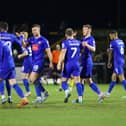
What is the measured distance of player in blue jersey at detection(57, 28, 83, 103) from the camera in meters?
15.0

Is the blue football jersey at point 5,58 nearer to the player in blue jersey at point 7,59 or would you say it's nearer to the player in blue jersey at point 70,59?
the player in blue jersey at point 7,59

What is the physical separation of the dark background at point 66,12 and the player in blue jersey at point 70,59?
72.5ft

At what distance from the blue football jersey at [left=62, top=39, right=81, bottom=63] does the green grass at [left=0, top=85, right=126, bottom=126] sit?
127 cm

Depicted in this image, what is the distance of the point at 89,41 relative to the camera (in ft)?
50.4

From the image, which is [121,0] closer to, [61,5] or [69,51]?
[61,5]

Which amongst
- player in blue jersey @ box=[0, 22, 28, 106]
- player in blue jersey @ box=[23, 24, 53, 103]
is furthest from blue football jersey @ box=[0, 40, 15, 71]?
player in blue jersey @ box=[23, 24, 53, 103]

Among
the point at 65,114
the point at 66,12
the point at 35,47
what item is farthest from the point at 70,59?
the point at 66,12

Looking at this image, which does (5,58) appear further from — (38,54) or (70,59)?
(70,59)

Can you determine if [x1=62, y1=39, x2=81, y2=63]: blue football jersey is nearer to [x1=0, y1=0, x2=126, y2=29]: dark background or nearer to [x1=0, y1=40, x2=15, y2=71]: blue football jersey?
[x1=0, y1=40, x2=15, y2=71]: blue football jersey

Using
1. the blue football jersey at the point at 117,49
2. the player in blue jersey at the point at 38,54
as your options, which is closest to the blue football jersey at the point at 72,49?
the player in blue jersey at the point at 38,54

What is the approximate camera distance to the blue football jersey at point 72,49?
49.2 ft

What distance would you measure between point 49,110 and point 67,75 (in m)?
2.60

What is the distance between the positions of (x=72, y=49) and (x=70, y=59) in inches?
11.4

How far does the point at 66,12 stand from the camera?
3831 cm
